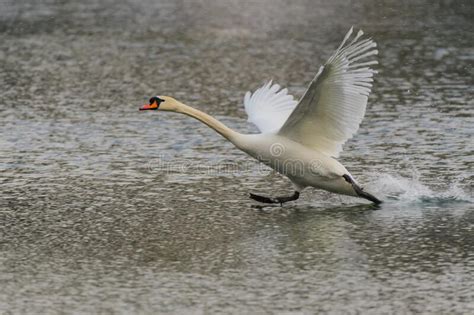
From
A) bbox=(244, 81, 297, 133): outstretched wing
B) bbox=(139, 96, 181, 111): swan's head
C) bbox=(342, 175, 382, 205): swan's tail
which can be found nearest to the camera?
bbox=(342, 175, 382, 205): swan's tail

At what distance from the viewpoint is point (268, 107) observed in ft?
36.3

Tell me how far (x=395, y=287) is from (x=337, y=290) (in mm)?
375

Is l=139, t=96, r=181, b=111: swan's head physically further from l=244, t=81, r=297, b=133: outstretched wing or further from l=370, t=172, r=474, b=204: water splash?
l=370, t=172, r=474, b=204: water splash

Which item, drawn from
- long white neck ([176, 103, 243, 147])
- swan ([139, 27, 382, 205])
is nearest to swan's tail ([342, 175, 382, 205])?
swan ([139, 27, 382, 205])

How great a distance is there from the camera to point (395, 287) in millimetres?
7449

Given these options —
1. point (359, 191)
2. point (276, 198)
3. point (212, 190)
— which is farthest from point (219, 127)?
point (359, 191)

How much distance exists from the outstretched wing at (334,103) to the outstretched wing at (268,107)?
31.0 inches

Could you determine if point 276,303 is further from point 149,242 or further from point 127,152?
point 127,152

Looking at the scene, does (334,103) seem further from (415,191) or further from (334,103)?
(415,191)

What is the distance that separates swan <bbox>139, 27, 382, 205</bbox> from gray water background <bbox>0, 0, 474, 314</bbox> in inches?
10.4

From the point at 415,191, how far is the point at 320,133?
3.30 ft

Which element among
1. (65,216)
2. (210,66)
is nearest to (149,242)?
(65,216)

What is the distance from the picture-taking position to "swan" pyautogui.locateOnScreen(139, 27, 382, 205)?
9594 millimetres

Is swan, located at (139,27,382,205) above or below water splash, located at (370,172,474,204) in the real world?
above
